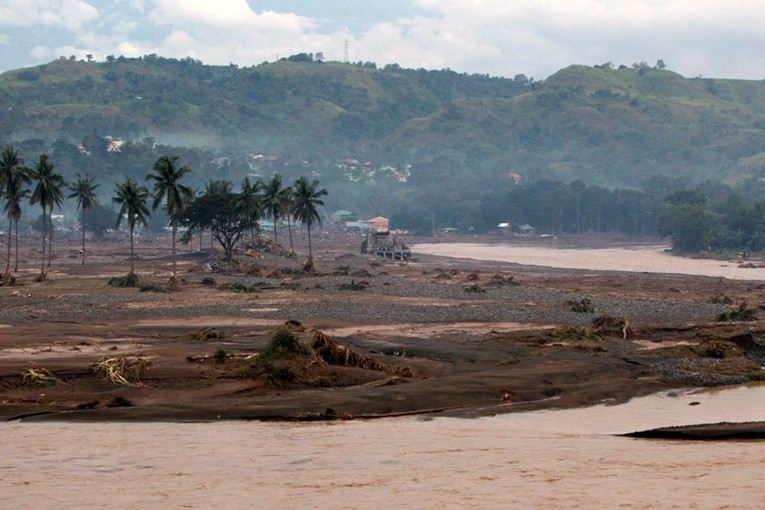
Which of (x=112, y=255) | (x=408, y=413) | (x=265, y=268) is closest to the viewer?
(x=408, y=413)

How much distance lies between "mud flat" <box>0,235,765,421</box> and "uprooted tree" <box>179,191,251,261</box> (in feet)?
87.8

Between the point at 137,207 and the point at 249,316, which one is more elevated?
the point at 137,207

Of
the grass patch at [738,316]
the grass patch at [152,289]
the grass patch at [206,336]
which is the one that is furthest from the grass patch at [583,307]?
the grass patch at [152,289]

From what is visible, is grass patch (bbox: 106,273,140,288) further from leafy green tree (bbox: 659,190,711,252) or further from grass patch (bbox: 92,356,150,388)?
leafy green tree (bbox: 659,190,711,252)

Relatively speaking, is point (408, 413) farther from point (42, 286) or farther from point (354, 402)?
point (42, 286)

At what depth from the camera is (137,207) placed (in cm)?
8962

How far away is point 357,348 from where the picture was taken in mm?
39719

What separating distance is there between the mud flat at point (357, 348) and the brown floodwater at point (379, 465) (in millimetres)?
2354

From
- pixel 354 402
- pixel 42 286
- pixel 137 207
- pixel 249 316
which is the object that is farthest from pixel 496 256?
pixel 354 402

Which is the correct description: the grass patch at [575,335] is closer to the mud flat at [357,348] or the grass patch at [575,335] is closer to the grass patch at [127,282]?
the mud flat at [357,348]

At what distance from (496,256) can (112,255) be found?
50059 millimetres

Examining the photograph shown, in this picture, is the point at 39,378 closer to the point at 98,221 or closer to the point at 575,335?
the point at 575,335

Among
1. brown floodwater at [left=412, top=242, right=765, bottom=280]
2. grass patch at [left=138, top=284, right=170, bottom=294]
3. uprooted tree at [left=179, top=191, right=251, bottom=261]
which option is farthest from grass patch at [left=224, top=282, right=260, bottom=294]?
brown floodwater at [left=412, top=242, right=765, bottom=280]

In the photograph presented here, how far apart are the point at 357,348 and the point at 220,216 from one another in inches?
2733
